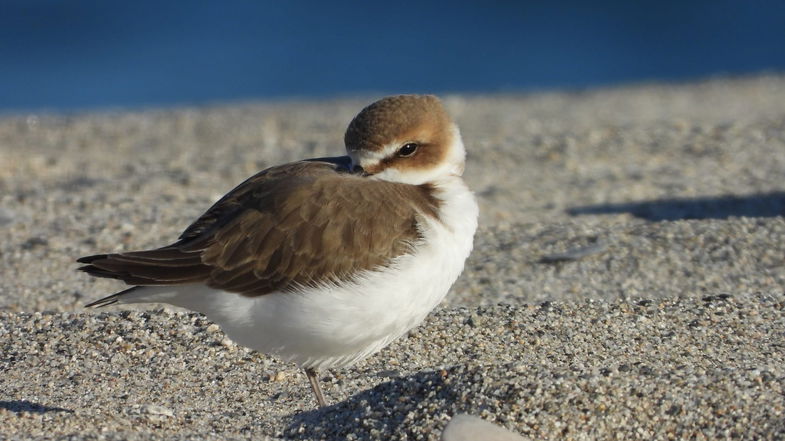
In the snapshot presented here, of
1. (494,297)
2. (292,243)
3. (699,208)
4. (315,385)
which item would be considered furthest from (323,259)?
(699,208)

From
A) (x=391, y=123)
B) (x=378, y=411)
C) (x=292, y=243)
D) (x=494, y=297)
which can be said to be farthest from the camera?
(x=494, y=297)

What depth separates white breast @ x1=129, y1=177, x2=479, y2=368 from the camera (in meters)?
4.37

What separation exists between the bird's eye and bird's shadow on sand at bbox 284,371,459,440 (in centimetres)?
96

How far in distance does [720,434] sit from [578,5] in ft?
78.5

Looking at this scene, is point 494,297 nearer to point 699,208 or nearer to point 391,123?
point 391,123

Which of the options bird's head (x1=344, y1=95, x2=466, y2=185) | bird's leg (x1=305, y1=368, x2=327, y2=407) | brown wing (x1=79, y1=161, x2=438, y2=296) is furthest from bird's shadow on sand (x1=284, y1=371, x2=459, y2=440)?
bird's head (x1=344, y1=95, x2=466, y2=185)

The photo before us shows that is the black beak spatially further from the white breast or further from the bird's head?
the white breast

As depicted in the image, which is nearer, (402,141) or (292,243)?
(292,243)

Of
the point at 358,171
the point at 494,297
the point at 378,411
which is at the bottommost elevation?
the point at 494,297

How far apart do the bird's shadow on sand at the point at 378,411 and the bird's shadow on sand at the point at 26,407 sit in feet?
3.32

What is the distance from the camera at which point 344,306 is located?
172 inches

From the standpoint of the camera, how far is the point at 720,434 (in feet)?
13.3

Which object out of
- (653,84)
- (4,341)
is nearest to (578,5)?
(653,84)

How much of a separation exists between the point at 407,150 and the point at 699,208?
13.5 feet
